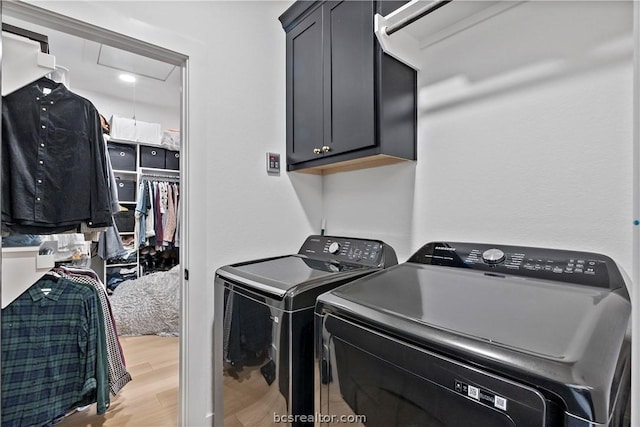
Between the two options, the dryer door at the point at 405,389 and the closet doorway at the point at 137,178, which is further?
the closet doorway at the point at 137,178

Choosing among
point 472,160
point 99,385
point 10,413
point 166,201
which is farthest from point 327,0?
point 166,201

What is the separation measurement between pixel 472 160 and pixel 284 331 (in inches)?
43.8

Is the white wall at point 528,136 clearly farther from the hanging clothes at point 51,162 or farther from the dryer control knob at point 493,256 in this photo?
the hanging clothes at point 51,162

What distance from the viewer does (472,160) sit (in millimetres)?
1353

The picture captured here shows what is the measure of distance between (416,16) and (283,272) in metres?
1.23

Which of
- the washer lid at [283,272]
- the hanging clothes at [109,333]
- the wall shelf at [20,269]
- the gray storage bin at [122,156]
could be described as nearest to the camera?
the washer lid at [283,272]

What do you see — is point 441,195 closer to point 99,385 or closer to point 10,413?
point 99,385

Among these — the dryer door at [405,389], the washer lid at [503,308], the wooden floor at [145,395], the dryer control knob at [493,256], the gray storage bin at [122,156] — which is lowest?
the wooden floor at [145,395]

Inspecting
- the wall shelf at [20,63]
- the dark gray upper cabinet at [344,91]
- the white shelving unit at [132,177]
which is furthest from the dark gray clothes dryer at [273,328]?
the white shelving unit at [132,177]

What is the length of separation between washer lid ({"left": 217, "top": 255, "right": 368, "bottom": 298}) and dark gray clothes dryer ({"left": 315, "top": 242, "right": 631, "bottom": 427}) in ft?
0.79

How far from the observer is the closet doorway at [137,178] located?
61.1 inches

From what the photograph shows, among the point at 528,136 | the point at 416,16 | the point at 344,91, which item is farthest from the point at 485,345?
the point at 344,91

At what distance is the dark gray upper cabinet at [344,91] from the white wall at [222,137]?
17 cm

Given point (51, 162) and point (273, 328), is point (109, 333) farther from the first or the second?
point (273, 328)
